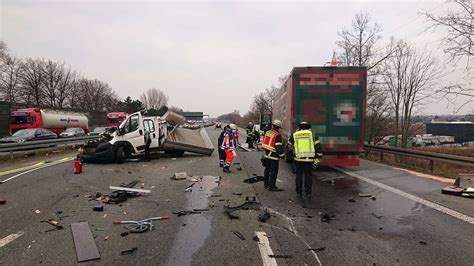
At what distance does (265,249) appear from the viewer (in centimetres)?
360

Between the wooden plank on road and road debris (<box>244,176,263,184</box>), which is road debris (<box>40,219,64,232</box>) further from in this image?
road debris (<box>244,176,263,184</box>)

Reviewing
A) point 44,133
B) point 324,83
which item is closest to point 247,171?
point 324,83

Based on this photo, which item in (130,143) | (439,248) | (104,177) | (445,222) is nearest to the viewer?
(439,248)

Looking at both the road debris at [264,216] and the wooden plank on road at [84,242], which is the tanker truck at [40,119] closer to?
the wooden plank on road at [84,242]

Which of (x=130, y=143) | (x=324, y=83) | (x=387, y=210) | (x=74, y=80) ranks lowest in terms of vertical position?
(x=387, y=210)

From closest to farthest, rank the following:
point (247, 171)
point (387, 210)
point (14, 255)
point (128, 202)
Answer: point (14, 255)
point (387, 210)
point (128, 202)
point (247, 171)

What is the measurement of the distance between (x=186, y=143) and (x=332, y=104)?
291 inches

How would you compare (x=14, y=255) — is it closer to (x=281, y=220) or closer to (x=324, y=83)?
(x=281, y=220)

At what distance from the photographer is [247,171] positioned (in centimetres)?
1001

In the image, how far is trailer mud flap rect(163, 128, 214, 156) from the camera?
13.4 m

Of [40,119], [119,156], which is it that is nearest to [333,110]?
[119,156]

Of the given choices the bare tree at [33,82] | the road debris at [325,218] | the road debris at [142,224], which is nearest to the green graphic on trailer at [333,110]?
the road debris at [325,218]

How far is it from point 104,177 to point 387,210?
7436 mm

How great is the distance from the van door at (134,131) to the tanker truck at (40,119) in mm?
16839
